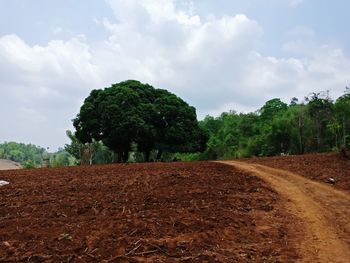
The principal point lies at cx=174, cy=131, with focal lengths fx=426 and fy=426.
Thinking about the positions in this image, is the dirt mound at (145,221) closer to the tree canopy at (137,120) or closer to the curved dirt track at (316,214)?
the curved dirt track at (316,214)

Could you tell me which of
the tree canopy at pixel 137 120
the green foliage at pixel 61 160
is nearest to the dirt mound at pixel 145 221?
the tree canopy at pixel 137 120

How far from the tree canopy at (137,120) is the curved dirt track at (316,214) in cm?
1624

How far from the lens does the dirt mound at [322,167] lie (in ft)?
35.8

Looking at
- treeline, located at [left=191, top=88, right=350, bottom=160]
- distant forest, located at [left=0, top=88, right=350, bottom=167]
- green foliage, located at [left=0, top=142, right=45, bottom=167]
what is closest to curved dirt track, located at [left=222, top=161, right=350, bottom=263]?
distant forest, located at [left=0, top=88, right=350, bottom=167]

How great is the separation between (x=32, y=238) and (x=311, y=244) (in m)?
3.91

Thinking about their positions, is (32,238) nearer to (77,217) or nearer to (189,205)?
(77,217)

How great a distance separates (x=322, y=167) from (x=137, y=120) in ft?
52.8

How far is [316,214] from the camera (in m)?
7.75

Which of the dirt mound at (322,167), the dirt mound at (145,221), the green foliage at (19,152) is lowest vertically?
the dirt mound at (145,221)

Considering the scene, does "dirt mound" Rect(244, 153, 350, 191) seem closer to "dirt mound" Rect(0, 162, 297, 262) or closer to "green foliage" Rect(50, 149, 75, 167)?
"dirt mound" Rect(0, 162, 297, 262)

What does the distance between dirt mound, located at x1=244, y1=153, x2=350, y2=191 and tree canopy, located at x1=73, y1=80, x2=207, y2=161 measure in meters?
14.3

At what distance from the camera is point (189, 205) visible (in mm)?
7668

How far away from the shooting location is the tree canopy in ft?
89.5

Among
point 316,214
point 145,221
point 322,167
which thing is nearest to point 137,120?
point 322,167
